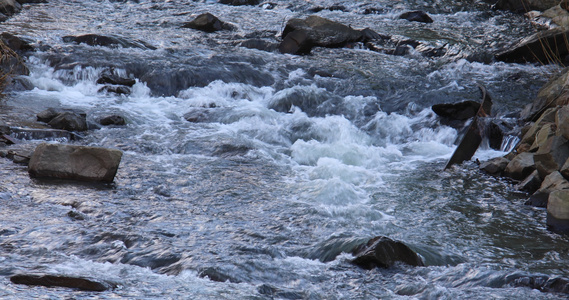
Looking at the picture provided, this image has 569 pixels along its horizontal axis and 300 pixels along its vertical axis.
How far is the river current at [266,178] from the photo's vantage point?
428 cm

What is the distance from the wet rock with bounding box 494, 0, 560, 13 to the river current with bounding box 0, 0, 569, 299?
1.63 m

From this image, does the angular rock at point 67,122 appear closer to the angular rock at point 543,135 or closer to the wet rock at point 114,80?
the wet rock at point 114,80

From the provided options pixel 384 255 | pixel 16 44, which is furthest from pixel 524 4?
pixel 384 255

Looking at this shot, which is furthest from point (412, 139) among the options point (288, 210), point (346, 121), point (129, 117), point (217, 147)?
point (129, 117)

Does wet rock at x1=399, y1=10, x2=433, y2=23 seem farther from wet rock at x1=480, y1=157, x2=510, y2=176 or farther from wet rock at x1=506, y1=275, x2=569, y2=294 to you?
wet rock at x1=506, y1=275, x2=569, y2=294

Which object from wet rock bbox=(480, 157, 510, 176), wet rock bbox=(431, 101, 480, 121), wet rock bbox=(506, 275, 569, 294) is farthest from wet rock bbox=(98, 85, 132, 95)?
wet rock bbox=(506, 275, 569, 294)

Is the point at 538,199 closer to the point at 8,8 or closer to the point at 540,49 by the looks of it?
the point at 540,49

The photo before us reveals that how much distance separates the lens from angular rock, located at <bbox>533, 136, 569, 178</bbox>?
20.0 ft

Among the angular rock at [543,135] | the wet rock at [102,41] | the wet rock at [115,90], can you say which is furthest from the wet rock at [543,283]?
the wet rock at [102,41]

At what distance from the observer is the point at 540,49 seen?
10.7 metres

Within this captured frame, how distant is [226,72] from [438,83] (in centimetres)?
355

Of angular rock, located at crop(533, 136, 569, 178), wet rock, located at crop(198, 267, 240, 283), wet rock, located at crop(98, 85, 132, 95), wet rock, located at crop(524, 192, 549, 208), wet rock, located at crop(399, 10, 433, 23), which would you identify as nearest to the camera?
wet rock, located at crop(198, 267, 240, 283)

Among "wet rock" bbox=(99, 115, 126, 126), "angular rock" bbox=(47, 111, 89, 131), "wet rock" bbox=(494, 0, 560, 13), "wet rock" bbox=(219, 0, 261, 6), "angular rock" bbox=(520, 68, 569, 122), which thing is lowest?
"wet rock" bbox=(99, 115, 126, 126)

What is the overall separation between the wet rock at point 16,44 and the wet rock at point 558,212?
8596mm
